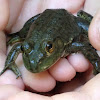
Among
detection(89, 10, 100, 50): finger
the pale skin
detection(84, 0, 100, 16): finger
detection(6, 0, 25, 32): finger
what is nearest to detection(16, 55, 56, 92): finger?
the pale skin

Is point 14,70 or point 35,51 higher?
point 35,51

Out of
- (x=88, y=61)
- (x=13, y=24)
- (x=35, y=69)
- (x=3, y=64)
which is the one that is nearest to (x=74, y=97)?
(x=35, y=69)

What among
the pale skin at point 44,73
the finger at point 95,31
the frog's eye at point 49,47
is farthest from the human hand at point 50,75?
the finger at point 95,31

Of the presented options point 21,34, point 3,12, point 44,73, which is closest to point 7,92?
point 44,73

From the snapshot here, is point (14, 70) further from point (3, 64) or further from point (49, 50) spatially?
point (49, 50)

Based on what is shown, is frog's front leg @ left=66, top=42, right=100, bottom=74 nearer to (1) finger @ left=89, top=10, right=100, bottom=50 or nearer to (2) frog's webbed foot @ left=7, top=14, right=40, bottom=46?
(1) finger @ left=89, top=10, right=100, bottom=50

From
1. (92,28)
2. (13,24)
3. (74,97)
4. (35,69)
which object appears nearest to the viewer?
(74,97)

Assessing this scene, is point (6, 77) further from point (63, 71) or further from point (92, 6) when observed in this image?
point (92, 6)
